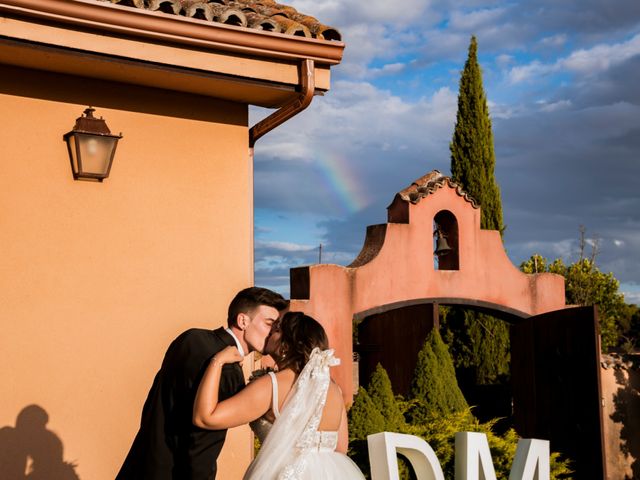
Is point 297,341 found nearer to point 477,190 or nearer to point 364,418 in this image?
point 364,418

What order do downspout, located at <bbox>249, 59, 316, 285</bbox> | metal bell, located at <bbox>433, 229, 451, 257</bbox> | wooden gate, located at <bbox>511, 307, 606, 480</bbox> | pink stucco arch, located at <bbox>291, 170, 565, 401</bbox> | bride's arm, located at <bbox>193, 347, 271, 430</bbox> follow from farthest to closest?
metal bell, located at <bbox>433, 229, 451, 257</bbox>, wooden gate, located at <bbox>511, 307, 606, 480</bbox>, pink stucco arch, located at <bbox>291, 170, 565, 401</bbox>, downspout, located at <bbox>249, 59, 316, 285</bbox>, bride's arm, located at <bbox>193, 347, 271, 430</bbox>

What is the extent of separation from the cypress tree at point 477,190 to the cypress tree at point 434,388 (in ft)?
22.4

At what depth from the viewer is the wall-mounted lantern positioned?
6.23 meters

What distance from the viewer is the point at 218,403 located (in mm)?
4211

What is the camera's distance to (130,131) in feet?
Result: 21.6

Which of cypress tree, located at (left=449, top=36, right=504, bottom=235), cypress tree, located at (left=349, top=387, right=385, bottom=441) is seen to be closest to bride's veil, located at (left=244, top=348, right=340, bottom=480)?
cypress tree, located at (left=349, top=387, right=385, bottom=441)

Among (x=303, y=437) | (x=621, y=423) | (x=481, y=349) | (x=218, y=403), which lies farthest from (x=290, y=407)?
(x=481, y=349)

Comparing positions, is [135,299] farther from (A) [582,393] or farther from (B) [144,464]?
(A) [582,393]

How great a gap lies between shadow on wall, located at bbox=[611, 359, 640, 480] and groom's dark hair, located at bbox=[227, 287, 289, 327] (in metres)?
10.9

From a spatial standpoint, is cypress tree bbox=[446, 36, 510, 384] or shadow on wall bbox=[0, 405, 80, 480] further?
cypress tree bbox=[446, 36, 510, 384]

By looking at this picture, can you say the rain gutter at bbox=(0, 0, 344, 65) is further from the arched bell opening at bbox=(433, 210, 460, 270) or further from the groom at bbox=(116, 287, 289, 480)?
the arched bell opening at bbox=(433, 210, 460, 270)

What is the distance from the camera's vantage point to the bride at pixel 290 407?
4.18 metres

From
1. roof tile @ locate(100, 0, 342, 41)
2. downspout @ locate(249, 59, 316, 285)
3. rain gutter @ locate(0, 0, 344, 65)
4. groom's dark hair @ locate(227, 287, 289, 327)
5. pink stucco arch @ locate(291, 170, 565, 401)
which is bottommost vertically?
groom's dark hair @ locate(227, 287, 289, 327)

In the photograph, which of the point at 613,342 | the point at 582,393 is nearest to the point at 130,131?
the point at 582,393
